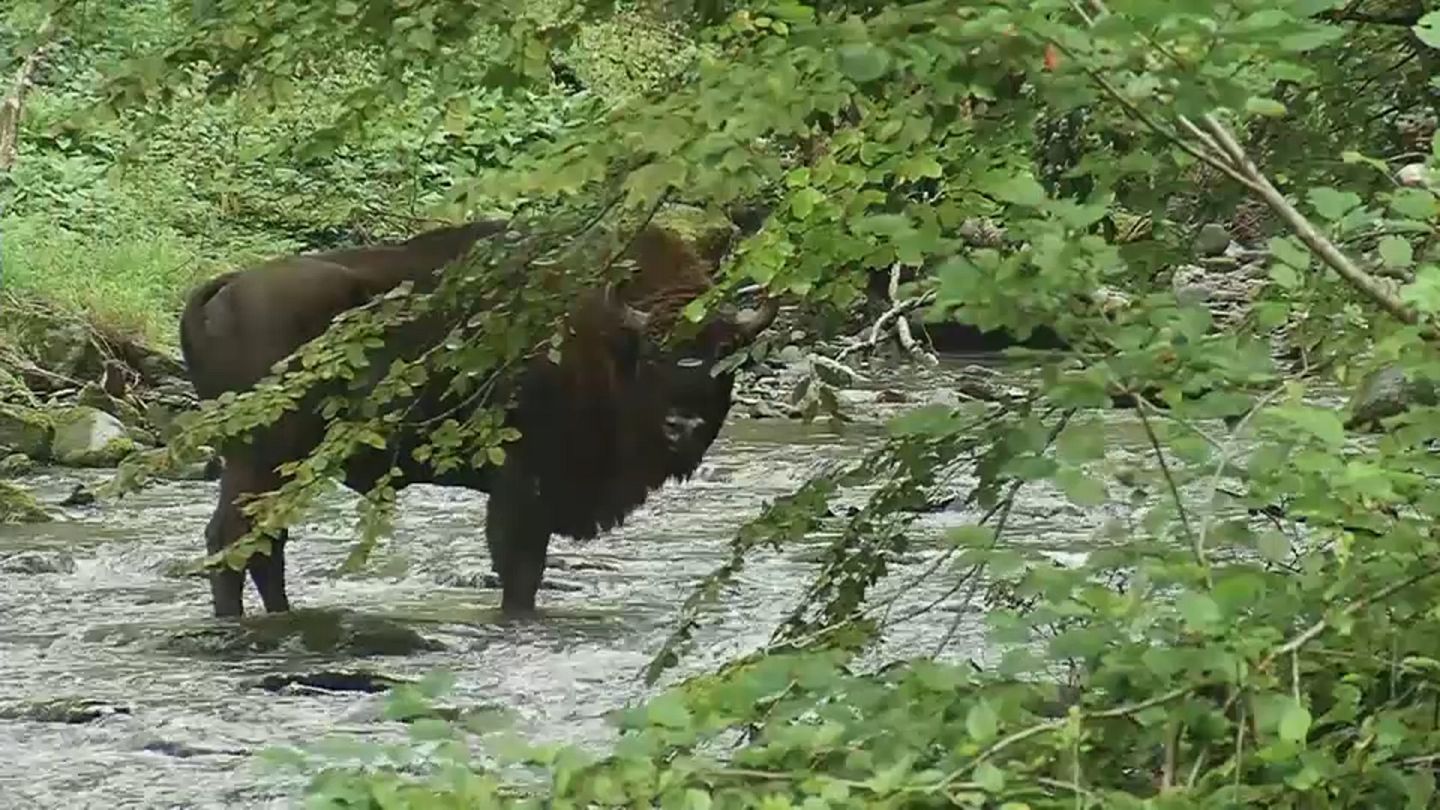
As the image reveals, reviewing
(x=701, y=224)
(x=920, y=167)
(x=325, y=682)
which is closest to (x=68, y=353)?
(x=325, y=682)

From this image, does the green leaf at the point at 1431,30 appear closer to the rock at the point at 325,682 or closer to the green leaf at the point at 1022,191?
the green leaf at the point at 1022,191

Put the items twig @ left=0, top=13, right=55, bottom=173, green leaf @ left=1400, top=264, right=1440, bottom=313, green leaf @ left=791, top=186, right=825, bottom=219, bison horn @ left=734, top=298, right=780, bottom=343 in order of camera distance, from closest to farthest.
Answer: green leaf @ left=1400, top=264, right=1440, bottom=313 → green leaf @ left=791, top=186, right=825, bottom=219 → twig @ left=0, top=13, right=55, bottom=173 → bison horn @ left=734, top=298, right=780, bottom=343

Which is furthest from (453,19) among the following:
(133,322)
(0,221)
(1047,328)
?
(0,221)

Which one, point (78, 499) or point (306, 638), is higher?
point (306, 638)

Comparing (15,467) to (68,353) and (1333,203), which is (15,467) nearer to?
(68,353)

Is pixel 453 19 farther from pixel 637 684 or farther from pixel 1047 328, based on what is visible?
pixel 637 684

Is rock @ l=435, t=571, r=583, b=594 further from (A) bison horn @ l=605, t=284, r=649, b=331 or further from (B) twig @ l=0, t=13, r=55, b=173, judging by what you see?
(B) twig @ l=0, t=13, r=55, b=173

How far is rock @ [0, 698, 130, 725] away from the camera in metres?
6.95

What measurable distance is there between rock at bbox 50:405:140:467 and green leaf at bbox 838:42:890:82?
11.9 meters

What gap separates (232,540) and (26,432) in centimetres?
553

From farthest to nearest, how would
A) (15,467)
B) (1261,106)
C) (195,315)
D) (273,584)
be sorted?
(15,467) < (195,315) < (273,584) < (1261,106)

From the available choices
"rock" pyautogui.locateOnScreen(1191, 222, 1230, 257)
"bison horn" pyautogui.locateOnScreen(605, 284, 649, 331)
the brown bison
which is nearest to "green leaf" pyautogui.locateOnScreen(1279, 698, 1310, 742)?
"rock" pyautogui.locateOnScreen(1191, 222, 1230, 257)

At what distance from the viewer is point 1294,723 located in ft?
6.98

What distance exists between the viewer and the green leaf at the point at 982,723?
213 cm
